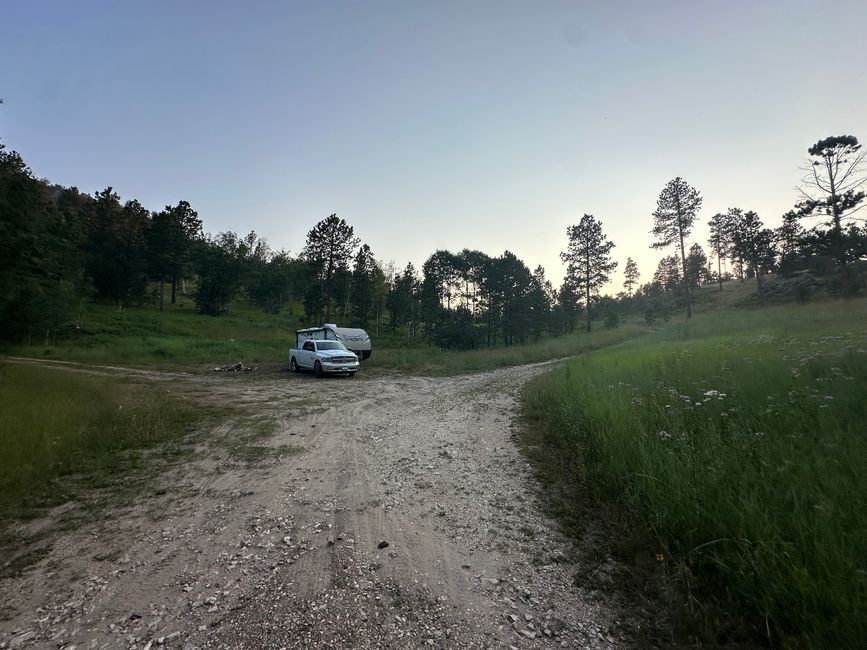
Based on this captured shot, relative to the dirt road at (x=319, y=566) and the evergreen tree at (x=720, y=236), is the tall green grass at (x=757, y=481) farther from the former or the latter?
the evergreen tree at (x=720, y=236)

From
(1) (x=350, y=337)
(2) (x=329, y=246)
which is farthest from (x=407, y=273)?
(1) (x=350, y=337)

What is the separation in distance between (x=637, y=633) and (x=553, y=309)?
55.0 meters

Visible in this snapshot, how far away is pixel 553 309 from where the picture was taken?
54250 millimetres

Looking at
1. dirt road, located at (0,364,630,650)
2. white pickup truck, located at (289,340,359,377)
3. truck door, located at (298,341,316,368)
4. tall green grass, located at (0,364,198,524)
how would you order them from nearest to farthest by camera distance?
dirt road, located at (0,364,630,650) → tall green grass, located at (0,364,198,524) → white pickup truck, located at (289,340,359,377) → truck door, located at (298,341,316,368)

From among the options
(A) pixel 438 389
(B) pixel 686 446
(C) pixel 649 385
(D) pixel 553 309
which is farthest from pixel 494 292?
(B) pixel 686 446

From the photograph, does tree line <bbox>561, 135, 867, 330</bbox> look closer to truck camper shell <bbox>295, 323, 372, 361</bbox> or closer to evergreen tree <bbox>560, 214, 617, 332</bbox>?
evergreen tree <bbox>560, 214, 617, 332</bbox>

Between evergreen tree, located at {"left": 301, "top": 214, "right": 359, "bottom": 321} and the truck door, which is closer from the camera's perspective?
the truck door

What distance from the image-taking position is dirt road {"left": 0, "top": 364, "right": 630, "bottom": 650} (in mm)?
2367

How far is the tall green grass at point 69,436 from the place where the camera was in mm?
4668

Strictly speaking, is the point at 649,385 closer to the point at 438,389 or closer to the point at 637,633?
the point at 637,633

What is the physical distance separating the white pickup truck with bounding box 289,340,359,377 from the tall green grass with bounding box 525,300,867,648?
12996 mm

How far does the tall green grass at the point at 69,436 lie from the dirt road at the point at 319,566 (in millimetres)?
1115

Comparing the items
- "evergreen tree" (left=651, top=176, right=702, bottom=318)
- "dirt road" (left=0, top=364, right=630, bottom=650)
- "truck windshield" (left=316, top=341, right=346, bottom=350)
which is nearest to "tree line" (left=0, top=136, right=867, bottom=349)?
"evergreen tree" (left=651, top=176, right=702, bottom=318)

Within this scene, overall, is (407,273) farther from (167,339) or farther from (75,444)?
(75,444)
